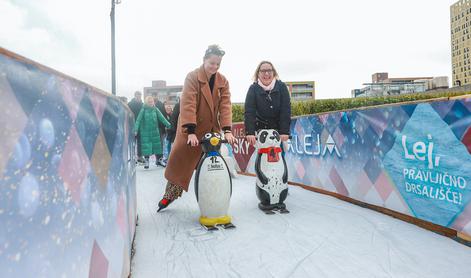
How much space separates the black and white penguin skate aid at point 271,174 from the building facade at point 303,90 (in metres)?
98.6

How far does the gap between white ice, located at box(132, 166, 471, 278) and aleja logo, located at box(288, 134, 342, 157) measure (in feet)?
2.96

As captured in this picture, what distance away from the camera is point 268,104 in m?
4.04

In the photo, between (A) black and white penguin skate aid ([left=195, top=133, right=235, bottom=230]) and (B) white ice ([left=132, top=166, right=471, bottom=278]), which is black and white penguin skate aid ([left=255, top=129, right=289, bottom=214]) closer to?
(B) white ice ([left=132, top=166, right=471, bottom=278])

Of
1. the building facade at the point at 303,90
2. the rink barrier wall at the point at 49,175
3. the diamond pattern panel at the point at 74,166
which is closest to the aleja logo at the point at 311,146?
the rink barrier wall at the point at 49,175

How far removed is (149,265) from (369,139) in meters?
2.65

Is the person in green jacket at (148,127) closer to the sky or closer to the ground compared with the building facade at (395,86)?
closer to the ground

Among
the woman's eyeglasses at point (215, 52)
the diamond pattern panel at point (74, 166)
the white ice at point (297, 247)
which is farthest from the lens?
the woman's eyeglasses at point (215, 52)

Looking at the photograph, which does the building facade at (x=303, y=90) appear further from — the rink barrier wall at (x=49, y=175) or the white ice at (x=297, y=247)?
the rink barrier wall at (x=49, y=175)

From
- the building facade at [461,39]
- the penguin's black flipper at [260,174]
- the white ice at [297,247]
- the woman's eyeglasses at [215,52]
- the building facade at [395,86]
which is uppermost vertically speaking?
the building facade at [461,39]

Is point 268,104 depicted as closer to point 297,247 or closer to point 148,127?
point 297,247

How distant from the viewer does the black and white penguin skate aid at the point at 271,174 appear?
12.6 feet

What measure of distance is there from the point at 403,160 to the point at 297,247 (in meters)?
1.39

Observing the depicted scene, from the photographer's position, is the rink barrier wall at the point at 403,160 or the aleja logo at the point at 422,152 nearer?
the rink barrier wall at the point at 403,160

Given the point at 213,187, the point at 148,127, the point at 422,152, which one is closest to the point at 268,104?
the point at 213,187
